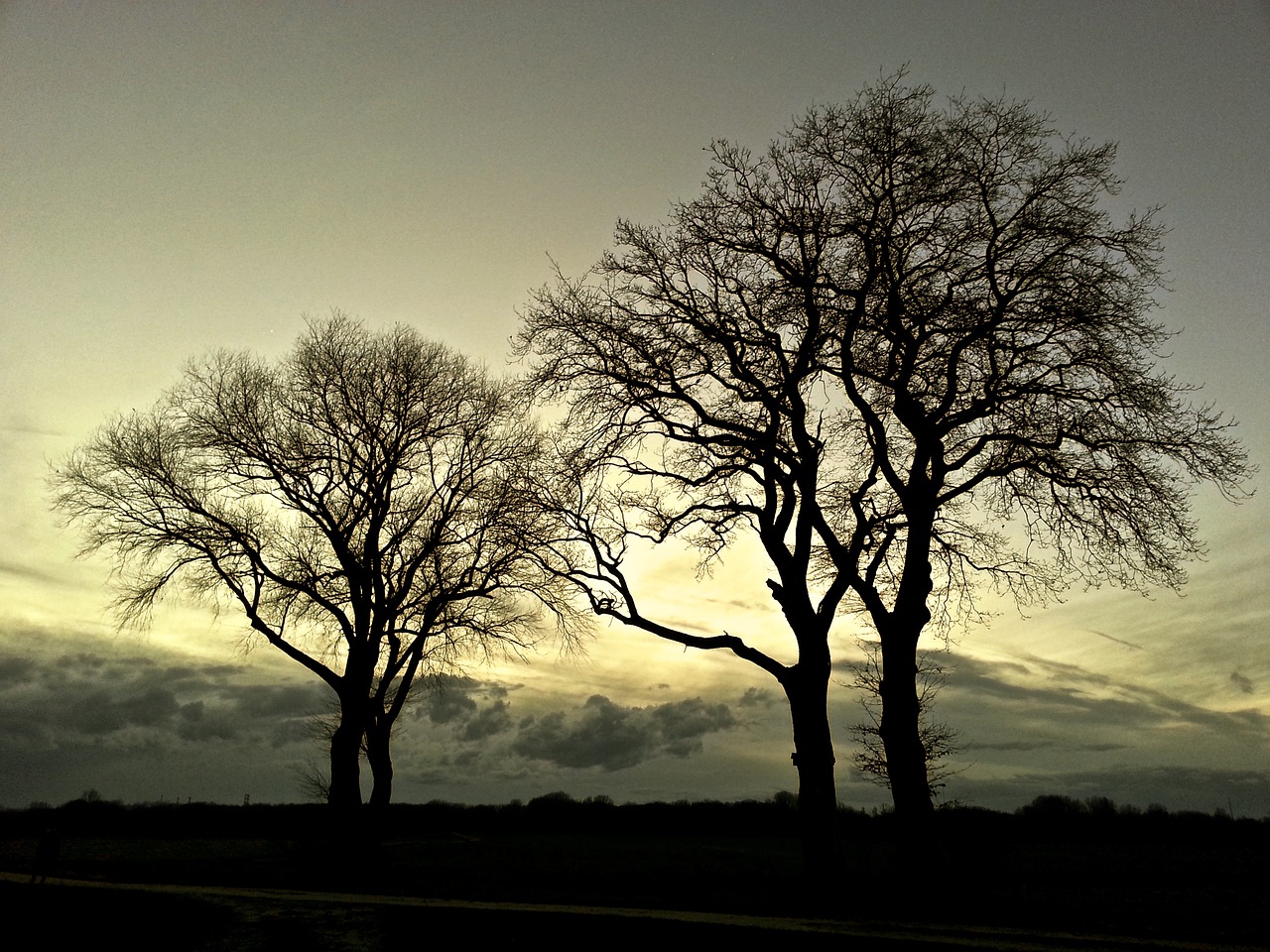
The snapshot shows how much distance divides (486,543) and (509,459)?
3023mm

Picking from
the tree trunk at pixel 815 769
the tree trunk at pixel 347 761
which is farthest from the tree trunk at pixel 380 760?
the tree trunk at pixel 815 769

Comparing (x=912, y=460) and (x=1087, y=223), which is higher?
(x=1087, y=223)

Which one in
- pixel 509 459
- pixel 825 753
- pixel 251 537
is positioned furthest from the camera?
pixel 509 459

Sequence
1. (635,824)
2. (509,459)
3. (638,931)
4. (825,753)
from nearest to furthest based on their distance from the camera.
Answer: (638,931), (825,753), (509,459), (635,824)

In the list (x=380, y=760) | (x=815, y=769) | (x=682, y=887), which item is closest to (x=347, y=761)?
(x=380, y=760)

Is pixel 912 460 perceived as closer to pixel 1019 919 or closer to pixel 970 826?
pixel 970 826

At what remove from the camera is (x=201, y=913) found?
15328 millimetres

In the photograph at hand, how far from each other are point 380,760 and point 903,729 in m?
17.7

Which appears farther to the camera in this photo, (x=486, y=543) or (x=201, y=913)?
(x=486, y=543)

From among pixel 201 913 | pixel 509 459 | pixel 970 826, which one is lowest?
pixel 201 913

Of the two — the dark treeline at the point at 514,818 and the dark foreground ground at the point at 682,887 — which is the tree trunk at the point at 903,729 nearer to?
the dark foreground ground at the point at 682,887

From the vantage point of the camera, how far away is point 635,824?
45062 mm

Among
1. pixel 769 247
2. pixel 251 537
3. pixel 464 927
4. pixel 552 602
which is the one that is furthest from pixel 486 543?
pixel 464 927

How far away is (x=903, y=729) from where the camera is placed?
57.6 feet
